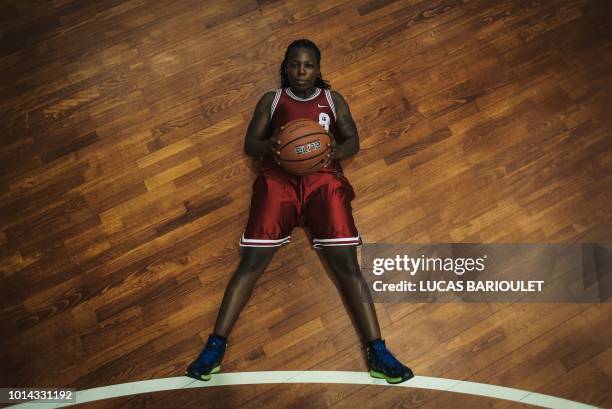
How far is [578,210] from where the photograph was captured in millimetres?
2498

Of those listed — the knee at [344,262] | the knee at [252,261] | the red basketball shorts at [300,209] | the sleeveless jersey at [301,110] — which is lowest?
the knee at [344,262]

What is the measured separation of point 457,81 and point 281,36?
1.09 m

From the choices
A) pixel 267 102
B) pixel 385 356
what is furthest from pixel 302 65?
A: pixel 385 356

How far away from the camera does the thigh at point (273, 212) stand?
7.17 feet

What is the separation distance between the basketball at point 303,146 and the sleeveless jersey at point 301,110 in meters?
0.21

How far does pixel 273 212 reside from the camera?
219 cm

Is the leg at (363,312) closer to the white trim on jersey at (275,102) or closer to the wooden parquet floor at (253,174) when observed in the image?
the wooden parquet floor at (253,174)

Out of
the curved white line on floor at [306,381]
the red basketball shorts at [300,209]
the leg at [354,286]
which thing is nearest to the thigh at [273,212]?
the red basketball shorts at [300,209]

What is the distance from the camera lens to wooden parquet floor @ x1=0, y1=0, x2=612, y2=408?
2.31 meters

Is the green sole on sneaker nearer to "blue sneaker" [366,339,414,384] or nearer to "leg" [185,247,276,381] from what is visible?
"blue sneaker" [366,339,414,384]

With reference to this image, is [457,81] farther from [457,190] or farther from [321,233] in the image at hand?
[321,233]

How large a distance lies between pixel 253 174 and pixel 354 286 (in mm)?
845

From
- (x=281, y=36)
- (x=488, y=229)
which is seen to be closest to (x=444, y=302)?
(x=488, y=229)

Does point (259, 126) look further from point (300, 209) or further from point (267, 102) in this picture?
point (300, 209)
